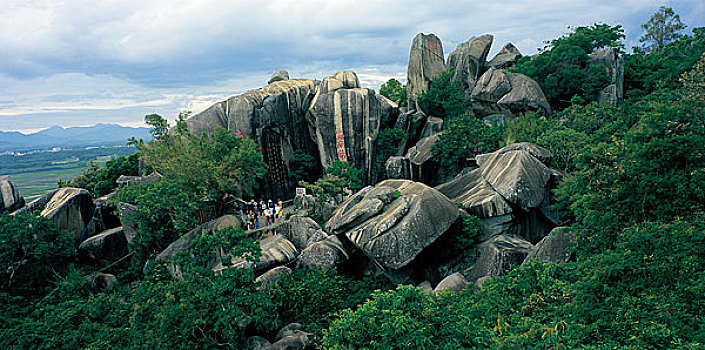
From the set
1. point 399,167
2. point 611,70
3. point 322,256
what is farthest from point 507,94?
point 322,256

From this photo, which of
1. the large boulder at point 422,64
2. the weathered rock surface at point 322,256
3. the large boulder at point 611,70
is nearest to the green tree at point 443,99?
the large boulder at point 422,64

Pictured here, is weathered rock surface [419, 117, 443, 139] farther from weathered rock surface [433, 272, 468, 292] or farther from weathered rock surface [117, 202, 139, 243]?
weathered rock surface [117, 202, 139, 243]

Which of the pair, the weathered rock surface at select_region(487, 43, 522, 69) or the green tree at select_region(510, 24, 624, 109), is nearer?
the green tree at select_region(510, 24, 624, 109)

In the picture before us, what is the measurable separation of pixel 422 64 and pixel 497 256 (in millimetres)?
22325

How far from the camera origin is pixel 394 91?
38875 mm

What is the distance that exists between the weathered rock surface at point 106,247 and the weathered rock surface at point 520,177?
19190mm

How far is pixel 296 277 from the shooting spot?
15148 millimetres

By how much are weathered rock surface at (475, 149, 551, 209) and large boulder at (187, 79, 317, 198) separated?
14.8 meters

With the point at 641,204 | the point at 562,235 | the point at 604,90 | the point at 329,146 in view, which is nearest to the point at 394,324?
the point at 641,204

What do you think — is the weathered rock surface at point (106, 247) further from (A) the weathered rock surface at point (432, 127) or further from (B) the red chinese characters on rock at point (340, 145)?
(A) the weathered rock surface at point (432, 127)

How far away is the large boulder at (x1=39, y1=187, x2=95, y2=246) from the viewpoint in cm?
1939

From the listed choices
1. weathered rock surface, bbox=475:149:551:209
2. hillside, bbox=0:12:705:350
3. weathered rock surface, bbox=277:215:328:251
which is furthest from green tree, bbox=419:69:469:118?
weathered rock surface, bbox=277:215:328:251

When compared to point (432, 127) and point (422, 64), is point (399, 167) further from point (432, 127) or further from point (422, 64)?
point (422, 64)

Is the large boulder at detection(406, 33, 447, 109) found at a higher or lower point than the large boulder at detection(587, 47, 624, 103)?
higher
